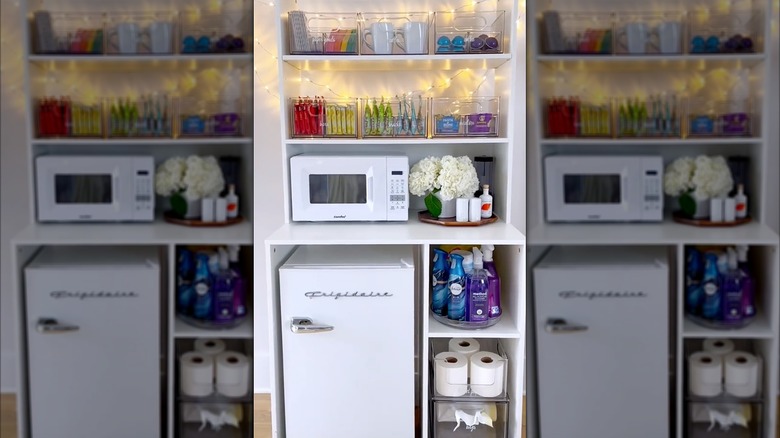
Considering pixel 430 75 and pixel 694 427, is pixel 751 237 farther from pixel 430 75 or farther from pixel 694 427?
pixel 430 75

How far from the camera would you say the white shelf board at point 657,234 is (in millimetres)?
711

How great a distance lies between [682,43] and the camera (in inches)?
27.2

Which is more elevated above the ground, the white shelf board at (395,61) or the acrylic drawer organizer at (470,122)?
the white shelf board at (395,61)

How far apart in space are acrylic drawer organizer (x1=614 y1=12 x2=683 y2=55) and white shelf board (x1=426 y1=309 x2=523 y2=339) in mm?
1205

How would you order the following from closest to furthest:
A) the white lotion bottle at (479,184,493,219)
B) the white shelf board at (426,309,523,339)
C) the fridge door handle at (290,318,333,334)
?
the fridge door handle at (290,318,333,334) → the white shelf board at (426,309,523,339) → the white lotion bottle at (479,184,493,219)

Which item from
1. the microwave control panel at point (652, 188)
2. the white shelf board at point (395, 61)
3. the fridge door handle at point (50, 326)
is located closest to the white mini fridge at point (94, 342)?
the fridge door handle at point (50, 326)

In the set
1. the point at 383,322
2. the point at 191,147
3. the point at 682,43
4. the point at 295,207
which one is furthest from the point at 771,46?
the point at 295,207

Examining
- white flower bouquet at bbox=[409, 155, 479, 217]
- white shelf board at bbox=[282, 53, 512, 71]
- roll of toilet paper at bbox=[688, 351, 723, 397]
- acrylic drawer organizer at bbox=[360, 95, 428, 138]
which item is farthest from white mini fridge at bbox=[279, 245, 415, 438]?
roll of toilet paper at bbox=[688, 351, 723, 397]

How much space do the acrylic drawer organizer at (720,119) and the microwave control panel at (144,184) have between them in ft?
2.05

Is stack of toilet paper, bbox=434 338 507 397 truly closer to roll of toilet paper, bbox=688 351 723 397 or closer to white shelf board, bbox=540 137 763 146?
roll of toilet paper, bbox=688 351 723 397

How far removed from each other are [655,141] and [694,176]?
61 millimetres

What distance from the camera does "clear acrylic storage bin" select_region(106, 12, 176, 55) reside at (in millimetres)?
700

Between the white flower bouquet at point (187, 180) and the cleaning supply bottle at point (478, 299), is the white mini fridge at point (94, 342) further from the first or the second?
the cleaning supply bottle at point (478, 299)

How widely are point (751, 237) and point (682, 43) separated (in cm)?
24
